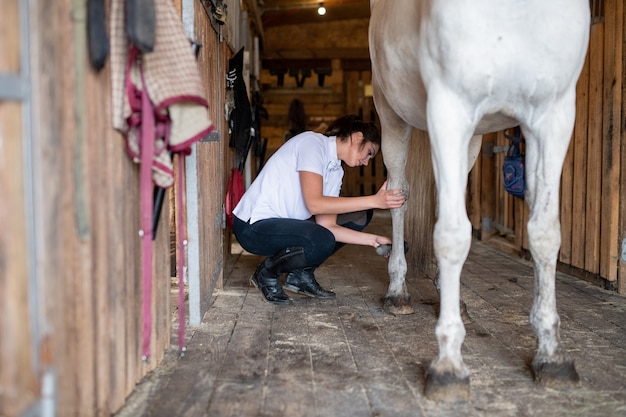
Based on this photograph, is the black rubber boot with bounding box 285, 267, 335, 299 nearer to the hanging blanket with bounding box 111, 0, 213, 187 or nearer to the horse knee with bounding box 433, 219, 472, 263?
the horse knee with bounding box 433, 219, 472, 263

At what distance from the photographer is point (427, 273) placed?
4.07 meters

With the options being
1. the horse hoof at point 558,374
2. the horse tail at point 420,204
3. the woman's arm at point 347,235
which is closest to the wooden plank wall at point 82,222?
the horse hoof at point 558,374

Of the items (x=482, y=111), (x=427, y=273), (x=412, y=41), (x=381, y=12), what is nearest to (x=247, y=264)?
(x=427, y=273)

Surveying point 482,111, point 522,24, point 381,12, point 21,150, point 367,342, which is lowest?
point 367,342

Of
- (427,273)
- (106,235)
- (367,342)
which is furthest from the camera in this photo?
(427,273)

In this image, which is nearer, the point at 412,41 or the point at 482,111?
the point at 482,111

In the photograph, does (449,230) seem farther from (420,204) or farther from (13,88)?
(420,204)

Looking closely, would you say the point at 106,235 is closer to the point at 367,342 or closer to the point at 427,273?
the point at 367,342

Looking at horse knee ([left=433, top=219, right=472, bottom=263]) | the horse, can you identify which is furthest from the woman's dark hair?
horse knee ([left=433, top=219, right=472, bottom=263])

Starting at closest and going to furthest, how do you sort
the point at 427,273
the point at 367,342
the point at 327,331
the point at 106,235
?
1. the point at 106,235
2. the point at 367,342
3. the point at 327,331
4. the point at 427,273

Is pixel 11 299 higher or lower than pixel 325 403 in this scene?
higher

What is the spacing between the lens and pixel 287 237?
140 inches

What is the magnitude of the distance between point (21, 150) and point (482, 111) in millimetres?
1532

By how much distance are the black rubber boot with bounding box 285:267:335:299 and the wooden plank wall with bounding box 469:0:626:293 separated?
5.99 ft
